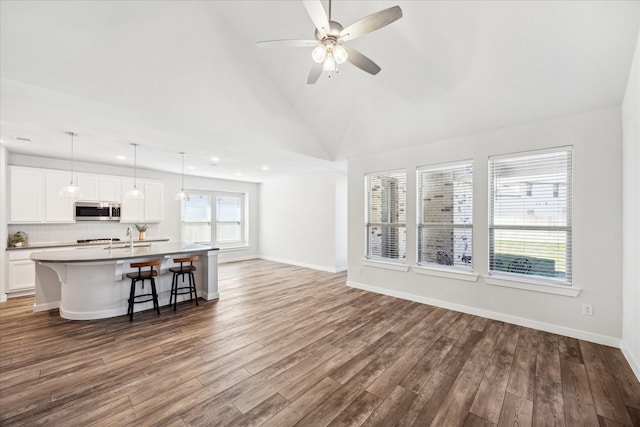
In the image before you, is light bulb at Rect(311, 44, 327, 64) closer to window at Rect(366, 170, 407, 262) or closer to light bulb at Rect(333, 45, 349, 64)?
light bulb at Rect(333, 45, 349, 64)

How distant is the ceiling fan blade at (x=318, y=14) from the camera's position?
1774 mm

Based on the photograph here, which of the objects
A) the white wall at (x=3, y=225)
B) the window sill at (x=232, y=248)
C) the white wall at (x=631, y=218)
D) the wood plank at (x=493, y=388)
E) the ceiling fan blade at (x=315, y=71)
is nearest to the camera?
the wood plank at (x=493, y=388)

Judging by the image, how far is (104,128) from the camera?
3.64 metres

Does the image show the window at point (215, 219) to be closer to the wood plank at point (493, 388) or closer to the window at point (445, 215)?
the window at point (445, 215)

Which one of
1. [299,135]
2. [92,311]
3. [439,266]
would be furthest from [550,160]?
[92,311]

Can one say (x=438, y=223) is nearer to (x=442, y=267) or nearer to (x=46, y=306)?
(x=442, y=267)

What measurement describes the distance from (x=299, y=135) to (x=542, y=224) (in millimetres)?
3880

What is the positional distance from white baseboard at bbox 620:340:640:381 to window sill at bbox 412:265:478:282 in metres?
1.51

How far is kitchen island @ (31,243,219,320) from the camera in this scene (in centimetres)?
373

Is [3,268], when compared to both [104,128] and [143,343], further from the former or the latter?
[143,343]

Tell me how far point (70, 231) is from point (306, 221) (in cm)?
533

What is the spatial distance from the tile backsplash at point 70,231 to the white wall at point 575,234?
6.76m

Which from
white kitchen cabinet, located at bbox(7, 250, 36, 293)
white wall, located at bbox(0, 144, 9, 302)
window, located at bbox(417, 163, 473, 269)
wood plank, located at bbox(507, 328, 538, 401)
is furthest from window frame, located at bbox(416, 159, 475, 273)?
white wall, located at bbox(0, 144, 9, 302)

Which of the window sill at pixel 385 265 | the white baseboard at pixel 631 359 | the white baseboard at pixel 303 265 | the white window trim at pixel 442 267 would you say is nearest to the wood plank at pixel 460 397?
the white baseboard at pixel 631 359
